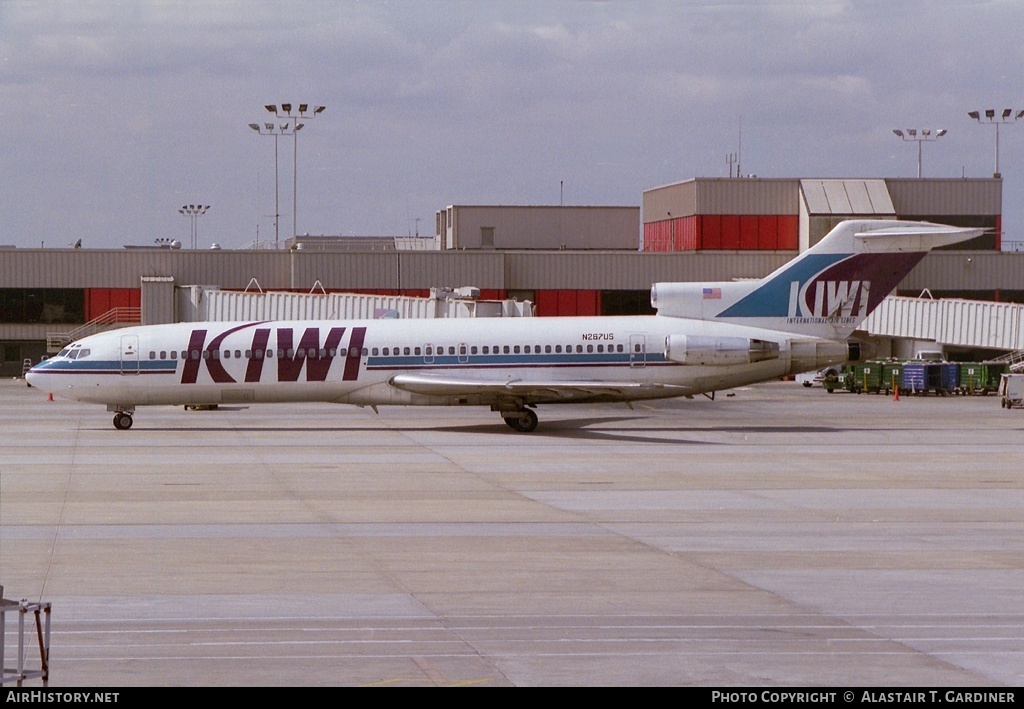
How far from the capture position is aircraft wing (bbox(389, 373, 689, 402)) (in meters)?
41.8

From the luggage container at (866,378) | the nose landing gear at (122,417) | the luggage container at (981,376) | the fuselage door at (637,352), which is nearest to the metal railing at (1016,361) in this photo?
the luggage container at (981,376)

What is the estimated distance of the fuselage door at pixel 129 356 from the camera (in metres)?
42.4

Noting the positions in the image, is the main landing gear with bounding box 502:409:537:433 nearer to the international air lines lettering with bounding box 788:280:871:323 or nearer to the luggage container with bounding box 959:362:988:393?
the international air lines lettering with bounding box 788:280:871:323

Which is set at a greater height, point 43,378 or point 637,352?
point 637,352

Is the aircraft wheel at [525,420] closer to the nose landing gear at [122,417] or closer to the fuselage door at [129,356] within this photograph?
the fuselage door at [129,356]

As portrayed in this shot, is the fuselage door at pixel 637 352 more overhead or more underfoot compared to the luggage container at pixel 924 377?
more overhead

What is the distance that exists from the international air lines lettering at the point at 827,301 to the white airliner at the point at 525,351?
1.8 inches

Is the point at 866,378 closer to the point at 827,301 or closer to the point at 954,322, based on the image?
the point at 954,322

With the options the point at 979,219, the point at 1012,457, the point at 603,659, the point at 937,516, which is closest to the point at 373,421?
the point at 1012,457

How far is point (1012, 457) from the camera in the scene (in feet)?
115

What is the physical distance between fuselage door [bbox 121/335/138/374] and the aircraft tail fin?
16293 millimetres

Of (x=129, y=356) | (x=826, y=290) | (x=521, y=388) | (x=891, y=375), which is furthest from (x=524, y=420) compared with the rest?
(x=891, y=375)

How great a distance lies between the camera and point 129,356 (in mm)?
42500

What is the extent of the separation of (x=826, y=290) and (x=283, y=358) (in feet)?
56.3
